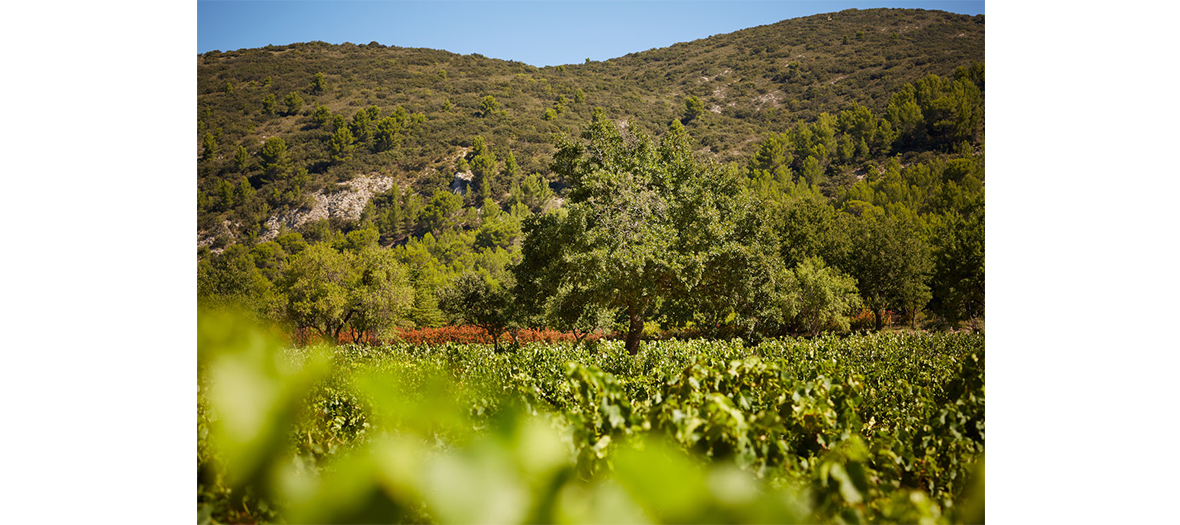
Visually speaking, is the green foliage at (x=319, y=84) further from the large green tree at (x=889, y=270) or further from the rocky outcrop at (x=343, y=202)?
the large green tree at (x=889, y=270)

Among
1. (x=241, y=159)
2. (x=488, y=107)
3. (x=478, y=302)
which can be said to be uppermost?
(x=488, y=107)

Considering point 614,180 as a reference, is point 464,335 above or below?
below

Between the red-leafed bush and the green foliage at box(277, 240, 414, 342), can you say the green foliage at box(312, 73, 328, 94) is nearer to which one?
the red-leafed bush

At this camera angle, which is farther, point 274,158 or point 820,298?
point 274,158

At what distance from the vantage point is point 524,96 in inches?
3494

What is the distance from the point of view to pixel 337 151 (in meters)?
66.8

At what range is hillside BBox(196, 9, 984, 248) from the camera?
63.6 m

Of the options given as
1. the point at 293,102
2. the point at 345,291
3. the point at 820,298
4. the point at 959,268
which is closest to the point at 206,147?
Result: the point at 345,291

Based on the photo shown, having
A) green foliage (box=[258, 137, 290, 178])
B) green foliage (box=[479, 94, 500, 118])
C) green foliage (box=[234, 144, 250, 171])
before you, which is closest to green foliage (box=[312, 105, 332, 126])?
green foliage (box=[258, 137, 290, 178])

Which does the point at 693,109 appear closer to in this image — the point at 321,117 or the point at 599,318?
the point at 321,117
